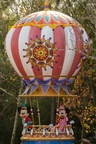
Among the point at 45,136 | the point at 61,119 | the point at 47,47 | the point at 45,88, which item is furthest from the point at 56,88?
the point at 45,136

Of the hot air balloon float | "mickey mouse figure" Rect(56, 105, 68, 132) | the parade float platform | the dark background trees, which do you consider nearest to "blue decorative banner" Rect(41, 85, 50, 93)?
the hot air balloon float

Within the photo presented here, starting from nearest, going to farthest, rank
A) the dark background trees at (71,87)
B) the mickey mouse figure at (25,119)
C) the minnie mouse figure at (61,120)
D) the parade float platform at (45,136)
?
the parade float platform at (45,136), the minnie mouse figure at (61,120), the mickey mouse figure at (25,119), the dark background trees at (71,87)

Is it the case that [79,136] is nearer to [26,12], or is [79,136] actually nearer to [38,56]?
[26,12]

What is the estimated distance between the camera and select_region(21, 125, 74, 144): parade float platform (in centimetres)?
1357

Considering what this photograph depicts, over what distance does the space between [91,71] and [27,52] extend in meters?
3.52

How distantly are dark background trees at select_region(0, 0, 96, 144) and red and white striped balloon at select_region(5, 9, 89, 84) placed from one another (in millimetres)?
2168

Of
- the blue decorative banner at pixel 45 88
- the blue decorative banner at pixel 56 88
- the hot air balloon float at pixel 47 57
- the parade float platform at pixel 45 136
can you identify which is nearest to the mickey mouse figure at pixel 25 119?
the hot air balloon float at pixel 47 57

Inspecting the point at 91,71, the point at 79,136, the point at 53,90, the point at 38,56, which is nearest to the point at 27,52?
the point at 38,56

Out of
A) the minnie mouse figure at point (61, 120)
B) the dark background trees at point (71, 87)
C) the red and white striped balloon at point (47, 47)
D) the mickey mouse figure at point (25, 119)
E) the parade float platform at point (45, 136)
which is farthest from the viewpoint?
the dark background trees at point (71, 87)

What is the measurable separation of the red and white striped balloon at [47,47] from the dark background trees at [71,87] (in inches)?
85.3

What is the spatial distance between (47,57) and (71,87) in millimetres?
4610

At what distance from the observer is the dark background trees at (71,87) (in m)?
16.6

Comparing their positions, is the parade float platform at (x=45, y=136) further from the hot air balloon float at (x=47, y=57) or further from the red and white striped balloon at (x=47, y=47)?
the red and white striped balloon at (x=47, y=47)

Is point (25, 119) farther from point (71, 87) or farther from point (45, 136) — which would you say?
point (71, 87)
